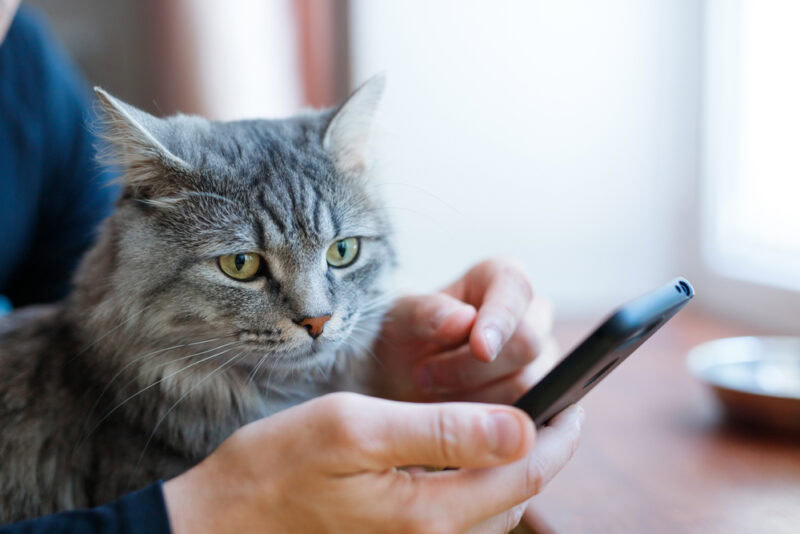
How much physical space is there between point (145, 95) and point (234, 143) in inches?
99.3

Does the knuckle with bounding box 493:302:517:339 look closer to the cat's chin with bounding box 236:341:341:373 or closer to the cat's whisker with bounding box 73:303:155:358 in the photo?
the cat's chin with bounding box 236:341:341:373

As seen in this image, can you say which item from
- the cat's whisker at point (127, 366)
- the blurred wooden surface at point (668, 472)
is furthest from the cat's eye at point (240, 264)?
the blurred wooden surface at point (668, 472)

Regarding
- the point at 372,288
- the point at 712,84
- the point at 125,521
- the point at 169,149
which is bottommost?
the point at 125,521

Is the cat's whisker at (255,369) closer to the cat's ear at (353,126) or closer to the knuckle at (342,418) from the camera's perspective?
the knuckle at (342,418)

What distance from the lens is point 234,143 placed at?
112 centimetres

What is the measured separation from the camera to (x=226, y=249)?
3.33 feet

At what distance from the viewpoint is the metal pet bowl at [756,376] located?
4.02 ft

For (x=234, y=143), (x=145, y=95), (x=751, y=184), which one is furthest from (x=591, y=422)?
(x=145, y=95)

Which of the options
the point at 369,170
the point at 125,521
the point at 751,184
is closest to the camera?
the point at 125,521

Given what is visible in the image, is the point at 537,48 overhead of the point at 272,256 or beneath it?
overhead

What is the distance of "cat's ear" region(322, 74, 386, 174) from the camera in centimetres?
116

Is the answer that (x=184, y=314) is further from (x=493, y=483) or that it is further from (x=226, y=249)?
(x=493, y=483)

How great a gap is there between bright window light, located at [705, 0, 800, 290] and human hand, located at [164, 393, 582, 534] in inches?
51.6

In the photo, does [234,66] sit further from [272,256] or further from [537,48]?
[272,256]
